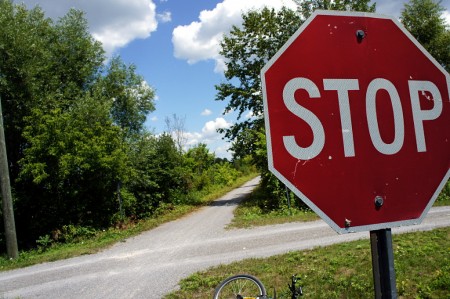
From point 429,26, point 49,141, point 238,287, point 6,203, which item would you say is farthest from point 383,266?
point 429,26

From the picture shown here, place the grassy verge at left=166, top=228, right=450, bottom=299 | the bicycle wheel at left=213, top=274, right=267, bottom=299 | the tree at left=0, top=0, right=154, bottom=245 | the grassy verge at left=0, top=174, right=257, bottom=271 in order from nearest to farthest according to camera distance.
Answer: the bicycle wheel at left=213, top=274, right=267, bottom=299, the grassy verge at left=166, top=228, right=450, bottom=299, the grassy verge at left=0, top=174, right=257, bottom=271, the tree at left=0, top=0, right=154, bottom=245

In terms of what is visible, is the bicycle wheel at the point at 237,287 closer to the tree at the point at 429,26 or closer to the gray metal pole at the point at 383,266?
the gray metal pole at the point at 383,266

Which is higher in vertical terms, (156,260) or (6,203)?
(6,203)

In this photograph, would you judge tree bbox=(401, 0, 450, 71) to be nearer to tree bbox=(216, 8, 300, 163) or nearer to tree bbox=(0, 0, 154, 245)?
tree bbox=(216, 8, 300, 163)

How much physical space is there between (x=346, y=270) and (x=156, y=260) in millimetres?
5060

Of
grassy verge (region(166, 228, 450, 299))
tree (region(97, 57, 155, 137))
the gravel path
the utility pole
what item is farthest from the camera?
tree (region(97, 57, 155, 137))

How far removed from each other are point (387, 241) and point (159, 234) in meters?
13.0

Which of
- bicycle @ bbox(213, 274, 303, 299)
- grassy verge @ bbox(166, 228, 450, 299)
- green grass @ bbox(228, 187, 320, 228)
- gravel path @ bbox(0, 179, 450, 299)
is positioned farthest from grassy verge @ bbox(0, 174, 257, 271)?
bicycle @ bbox(213, 274, 303, 299)

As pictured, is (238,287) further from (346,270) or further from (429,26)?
(429,26)

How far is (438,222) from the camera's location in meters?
10.2

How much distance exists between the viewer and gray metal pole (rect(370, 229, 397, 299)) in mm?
1255

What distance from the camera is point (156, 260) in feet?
31.4

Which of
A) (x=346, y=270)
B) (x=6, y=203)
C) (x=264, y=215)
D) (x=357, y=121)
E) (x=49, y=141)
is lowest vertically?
(x=264, y=215)

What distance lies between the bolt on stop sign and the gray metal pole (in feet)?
0.17
